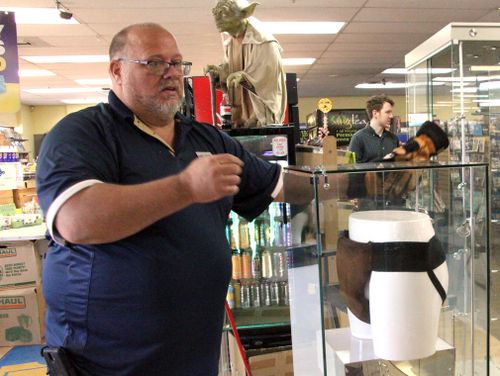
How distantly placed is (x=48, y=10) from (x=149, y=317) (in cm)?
488

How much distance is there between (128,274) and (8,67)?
361cm

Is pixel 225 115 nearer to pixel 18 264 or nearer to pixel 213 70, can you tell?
pixel 213 70

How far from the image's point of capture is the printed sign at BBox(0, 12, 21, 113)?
13.0 feet

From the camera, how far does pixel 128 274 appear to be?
1.27m

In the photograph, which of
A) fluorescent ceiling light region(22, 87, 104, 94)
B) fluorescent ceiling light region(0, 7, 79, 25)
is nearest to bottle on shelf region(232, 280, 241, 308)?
fluorescent ceiling light region(0, 7, 79, 25)

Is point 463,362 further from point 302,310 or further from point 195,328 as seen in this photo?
point 195,328

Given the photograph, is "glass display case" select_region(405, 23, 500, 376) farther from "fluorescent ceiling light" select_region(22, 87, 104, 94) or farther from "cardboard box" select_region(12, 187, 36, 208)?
"fluorescent ceiling light" select_region(22, 87, 104, 94)

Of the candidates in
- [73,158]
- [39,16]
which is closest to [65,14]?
[39,16]

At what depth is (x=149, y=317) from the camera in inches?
51.5

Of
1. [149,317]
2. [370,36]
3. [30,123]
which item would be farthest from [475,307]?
[30,123]

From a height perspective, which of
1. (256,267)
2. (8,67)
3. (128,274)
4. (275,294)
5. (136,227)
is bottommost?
(275,294)

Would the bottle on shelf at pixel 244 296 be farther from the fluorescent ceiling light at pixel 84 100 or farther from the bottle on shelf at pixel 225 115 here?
the fluorescent ceiling light at pixel 84 100

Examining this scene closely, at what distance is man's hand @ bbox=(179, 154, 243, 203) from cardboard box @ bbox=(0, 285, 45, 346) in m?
3.53

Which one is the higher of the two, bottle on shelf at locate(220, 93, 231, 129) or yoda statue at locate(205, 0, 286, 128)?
yoda statue at locate(205, 0, 286, 128)
